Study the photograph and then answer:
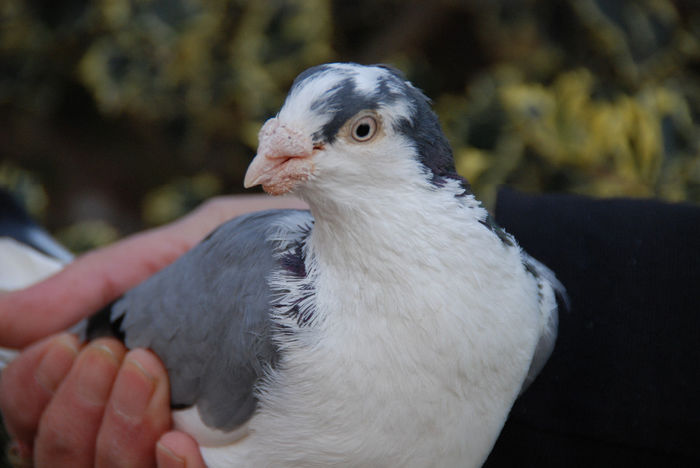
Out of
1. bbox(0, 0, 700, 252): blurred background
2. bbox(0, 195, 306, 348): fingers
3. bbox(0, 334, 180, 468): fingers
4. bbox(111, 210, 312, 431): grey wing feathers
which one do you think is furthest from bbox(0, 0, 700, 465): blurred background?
bbox(0, 334, 180, 468): fingers

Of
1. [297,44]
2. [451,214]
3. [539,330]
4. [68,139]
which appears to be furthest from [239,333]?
[68,139]

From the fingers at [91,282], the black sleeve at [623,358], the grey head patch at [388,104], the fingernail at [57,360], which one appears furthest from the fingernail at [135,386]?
the black sleeve at [623,358]

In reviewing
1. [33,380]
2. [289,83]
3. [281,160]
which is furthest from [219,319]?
[289,83]

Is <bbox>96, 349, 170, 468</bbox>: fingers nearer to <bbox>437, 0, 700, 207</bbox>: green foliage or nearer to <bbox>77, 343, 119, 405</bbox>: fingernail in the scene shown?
<bbox>77, 343, 119, 405</bbox>: fingernail

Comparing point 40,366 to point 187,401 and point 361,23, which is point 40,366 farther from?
point 361,23

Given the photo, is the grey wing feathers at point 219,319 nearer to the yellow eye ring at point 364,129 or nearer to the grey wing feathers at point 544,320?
the yellow eye ring at point 364,129

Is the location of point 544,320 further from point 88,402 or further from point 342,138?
point 88,402

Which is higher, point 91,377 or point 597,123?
point 597,123
